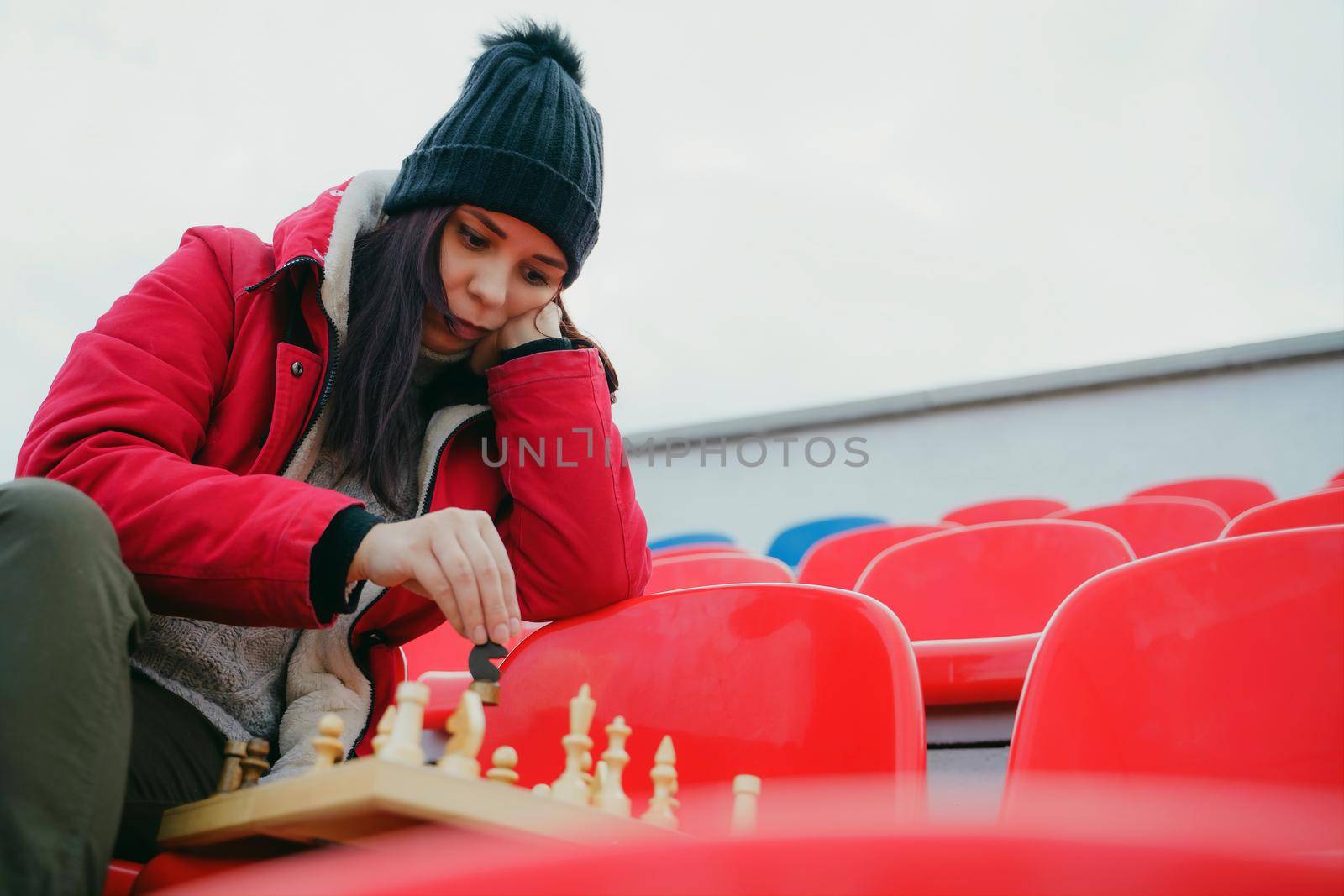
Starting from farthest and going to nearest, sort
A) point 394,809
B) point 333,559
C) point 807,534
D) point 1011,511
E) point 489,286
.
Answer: point 807,534 → point 1011,511 → point 489,286 → point 333,559 → point 394,809

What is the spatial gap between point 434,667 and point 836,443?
3.29 metres

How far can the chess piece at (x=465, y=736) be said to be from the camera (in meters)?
0.64

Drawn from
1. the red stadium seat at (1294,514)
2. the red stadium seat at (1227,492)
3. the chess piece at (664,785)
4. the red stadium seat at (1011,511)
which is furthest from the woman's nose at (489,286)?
the red stadium seat at (1227,492)

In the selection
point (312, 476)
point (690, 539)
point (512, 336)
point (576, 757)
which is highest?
point (512, 336)

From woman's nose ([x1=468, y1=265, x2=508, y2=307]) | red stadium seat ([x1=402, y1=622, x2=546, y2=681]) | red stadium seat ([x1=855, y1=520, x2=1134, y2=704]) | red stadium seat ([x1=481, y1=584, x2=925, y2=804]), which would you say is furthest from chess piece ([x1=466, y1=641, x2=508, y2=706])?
red stadium seat ([x1=402, y1=622, x2=546, y2=681])

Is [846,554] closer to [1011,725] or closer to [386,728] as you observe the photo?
[1011,725]

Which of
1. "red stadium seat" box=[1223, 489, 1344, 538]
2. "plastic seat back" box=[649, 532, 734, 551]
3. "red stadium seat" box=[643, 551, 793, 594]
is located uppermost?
"plastic seat back" box=[649, 532, 734, 551]

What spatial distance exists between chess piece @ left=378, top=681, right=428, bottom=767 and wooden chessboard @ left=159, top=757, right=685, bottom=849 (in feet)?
0.13

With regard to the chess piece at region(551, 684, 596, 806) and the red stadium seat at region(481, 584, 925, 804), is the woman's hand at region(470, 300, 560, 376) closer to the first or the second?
the red stadium seat at region(481, 584, 925, 804)

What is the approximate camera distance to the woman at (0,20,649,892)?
25.9 inches

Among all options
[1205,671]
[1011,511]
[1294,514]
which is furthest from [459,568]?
[1011,511]

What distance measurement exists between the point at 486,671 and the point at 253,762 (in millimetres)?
226

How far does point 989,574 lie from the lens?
5.53 feet

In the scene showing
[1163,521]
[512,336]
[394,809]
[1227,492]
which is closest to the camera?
[394,809]
